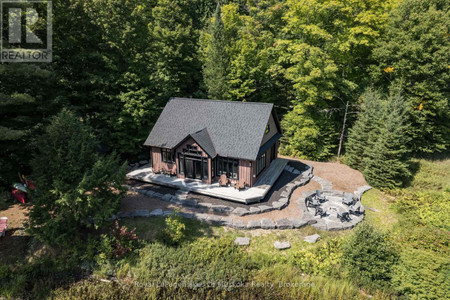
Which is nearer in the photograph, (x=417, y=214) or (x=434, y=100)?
(x=417, y=214)

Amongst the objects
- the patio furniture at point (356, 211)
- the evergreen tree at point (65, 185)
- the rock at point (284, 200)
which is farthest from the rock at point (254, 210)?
the evergreen tree at point (65, 185)

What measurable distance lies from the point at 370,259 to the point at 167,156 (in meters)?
14.1

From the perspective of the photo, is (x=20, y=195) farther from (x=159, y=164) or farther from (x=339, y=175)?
(x=339, y=175)

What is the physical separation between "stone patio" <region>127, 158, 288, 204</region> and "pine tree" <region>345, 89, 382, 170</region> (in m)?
6.66

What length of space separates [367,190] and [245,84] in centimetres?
1620

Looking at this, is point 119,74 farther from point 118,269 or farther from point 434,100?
point 434,100

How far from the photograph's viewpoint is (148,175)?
19.3m

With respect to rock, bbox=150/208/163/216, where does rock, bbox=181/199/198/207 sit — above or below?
above

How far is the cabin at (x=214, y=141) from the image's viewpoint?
17312 millimetres

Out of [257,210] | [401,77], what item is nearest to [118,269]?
[257,210]

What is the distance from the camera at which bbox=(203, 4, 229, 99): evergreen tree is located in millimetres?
26188

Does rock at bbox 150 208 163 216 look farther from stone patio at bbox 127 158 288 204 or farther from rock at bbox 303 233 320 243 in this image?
rock at bbox 303 233 320 243

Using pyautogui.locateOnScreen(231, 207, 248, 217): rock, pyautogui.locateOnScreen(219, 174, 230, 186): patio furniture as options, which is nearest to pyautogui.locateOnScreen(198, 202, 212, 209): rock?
pyautogui.locateOnScreen(231, 207, 248, 217): rock

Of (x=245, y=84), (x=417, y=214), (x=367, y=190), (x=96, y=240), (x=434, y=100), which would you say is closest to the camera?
(x=96, y=240)
